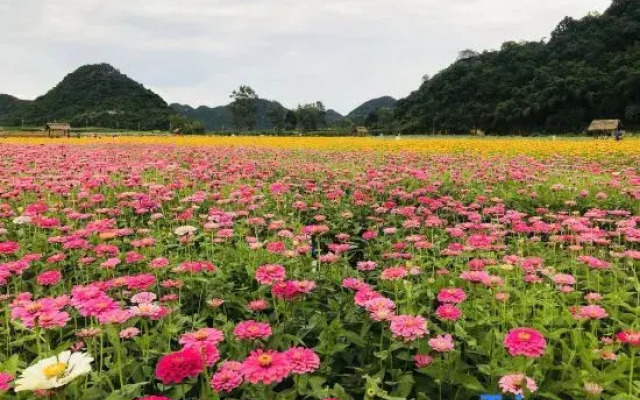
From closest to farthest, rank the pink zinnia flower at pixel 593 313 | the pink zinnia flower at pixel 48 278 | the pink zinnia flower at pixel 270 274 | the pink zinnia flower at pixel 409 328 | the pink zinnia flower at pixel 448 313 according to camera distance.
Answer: the pink zinnia flower at pixel 409 328 < the pink zinnia flower at pixel 448 313 < the pink zinnia flower at pixel 593 313 < the pink zinnia flower at pixel 270 274 < the pink zinnia flower at pixel 48 278

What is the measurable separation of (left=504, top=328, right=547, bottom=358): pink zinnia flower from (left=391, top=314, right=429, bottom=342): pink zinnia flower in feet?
0.92

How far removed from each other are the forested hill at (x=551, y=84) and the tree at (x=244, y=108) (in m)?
46.0

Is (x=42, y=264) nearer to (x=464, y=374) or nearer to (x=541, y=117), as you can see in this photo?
(x=464, y=374)

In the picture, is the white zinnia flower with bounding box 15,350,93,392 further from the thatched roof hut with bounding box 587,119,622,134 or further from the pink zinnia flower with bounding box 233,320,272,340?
the thatched roof hut with bounding box 587,119,622,134

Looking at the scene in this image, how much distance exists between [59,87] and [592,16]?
84.0 meters

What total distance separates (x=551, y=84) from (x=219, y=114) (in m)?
78.9

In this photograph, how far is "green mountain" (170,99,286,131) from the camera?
318 ft

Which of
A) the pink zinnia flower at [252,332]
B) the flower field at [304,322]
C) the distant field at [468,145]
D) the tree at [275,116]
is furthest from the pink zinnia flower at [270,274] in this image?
the tree at [275,116]

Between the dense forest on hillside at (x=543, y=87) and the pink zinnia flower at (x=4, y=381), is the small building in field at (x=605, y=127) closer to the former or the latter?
the dense forest on hillside at (x=543, y=87)

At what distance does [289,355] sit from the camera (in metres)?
1.50

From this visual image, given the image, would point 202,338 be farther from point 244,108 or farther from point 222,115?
point 222,115

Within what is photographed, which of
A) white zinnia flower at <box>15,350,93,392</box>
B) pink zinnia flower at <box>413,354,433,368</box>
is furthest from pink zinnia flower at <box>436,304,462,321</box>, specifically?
white zinnia flower at <box>15,350,93,392</box>

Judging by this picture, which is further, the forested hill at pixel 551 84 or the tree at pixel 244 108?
the tree at pixel 244 108

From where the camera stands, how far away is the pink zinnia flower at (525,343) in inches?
58.4
